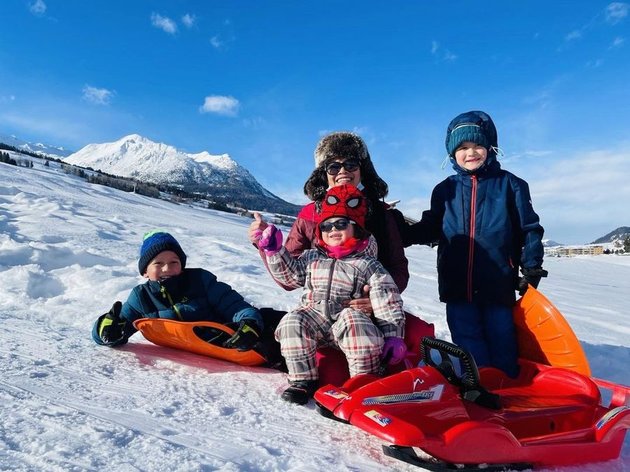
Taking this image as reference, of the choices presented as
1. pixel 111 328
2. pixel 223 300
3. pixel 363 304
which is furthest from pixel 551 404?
pixel 111 328

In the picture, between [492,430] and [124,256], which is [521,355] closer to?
[492,430]

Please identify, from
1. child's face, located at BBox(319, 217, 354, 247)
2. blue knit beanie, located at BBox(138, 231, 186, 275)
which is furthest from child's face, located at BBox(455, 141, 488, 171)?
blue knit beanie, located at BBox(138, 231, 186, 275)

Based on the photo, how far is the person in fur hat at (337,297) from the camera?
217 cm

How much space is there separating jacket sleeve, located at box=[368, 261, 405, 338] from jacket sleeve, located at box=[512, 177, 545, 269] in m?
1.01

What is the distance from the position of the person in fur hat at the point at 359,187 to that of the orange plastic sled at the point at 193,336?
695mm

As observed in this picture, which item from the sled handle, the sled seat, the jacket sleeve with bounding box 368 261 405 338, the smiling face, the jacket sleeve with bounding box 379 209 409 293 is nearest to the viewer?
the sled handle

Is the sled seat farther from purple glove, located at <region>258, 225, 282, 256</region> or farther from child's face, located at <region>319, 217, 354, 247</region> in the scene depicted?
purple glove, located at <region>258, 225, 282, 256</region>

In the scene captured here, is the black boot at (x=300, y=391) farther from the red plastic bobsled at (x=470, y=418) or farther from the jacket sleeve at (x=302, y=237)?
the jacket sleeve at (x=302, y=237)

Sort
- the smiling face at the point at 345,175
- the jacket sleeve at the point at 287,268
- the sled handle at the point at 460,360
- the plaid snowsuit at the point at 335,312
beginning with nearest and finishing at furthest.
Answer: the sled handle at the point at 460,360, the plaid snowsuit at the point at 335,312, the jacket sleeve at the point at 287,268, the smiling face at the point at 345,175

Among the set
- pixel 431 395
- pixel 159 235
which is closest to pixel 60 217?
pixel 159 235

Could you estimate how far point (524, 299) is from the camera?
285cm

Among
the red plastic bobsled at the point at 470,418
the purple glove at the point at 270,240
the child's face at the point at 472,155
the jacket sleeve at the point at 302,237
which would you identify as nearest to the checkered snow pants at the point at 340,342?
the red plastic bobsled at the point at 470,418

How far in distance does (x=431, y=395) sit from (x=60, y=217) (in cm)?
789

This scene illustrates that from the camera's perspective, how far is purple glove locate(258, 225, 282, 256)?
248 centimetres
